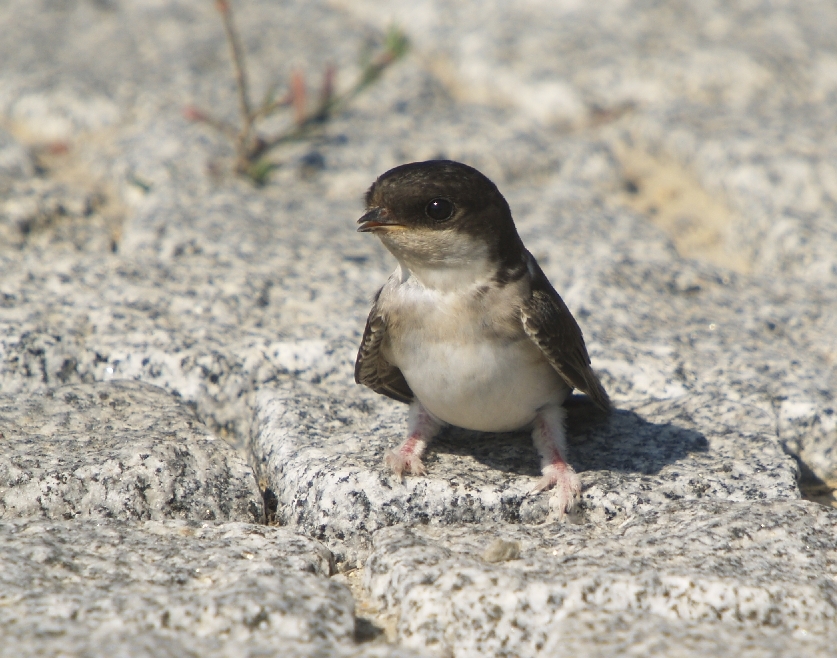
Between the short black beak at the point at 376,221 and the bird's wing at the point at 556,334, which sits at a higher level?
the short black beak at the point at 376,221

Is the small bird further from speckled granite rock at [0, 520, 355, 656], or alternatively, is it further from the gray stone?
the gray stone

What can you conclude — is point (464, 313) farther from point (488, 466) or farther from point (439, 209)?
point (488, 466)

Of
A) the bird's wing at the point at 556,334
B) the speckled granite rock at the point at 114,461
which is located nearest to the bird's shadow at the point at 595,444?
the bird's wing at the point at 556,334

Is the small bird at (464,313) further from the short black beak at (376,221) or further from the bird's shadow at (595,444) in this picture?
the bird's shadow at (595,444)

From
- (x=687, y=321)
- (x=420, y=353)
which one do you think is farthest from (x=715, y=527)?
(x=687, y=321)

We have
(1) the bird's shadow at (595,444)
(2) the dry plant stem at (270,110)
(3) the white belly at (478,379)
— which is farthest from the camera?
(2) the dry plant stem at (270,110)
